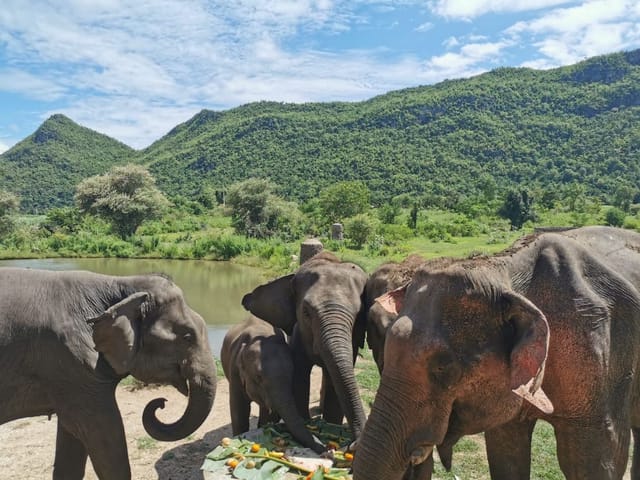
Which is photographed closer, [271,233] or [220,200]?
[271,233]

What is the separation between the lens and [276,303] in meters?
6.78

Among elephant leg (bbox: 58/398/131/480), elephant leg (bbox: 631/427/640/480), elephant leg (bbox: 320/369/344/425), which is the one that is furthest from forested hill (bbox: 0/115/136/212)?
elephant leg (bbox: 631/427/640/480)

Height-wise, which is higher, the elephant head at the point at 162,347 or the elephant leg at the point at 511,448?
the elephant head at the point at 162,347

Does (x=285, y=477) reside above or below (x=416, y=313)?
below

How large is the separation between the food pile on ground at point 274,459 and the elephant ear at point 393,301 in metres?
1.78

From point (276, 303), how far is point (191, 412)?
186 cm

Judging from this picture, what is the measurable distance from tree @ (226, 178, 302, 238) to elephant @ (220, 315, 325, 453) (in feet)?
139

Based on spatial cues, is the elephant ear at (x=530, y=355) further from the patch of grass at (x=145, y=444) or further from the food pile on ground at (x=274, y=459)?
the patch of grass at (x=145, y=444)

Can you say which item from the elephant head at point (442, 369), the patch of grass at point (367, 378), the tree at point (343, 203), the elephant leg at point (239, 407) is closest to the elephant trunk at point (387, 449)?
the elephant head at point (442, 369)

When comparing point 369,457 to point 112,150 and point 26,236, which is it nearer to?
point 26,236

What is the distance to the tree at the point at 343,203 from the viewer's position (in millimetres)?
55094

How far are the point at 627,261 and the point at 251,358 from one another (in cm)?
388

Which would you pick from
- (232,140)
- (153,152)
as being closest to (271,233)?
(232,140)

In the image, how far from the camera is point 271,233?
164 feet
